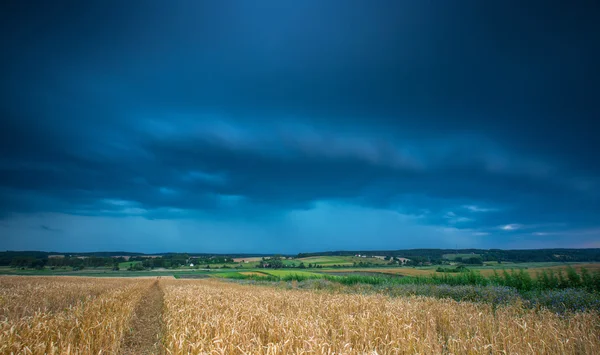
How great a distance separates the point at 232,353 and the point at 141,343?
8.53 meters

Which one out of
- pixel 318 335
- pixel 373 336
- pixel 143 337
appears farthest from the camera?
pixel 143 337

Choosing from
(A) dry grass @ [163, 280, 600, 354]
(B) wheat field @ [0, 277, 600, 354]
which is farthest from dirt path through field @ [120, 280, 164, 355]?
(A) dry grass @ [163, 280, 600, 354]

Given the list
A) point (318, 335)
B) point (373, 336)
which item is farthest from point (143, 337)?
point (373, 336)

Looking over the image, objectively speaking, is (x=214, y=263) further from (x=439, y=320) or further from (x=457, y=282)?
(x=439, y=320)

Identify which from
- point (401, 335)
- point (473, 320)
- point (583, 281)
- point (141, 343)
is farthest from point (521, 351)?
point (583, 281)

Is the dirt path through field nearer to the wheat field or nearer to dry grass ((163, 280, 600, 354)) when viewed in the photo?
the wheat field

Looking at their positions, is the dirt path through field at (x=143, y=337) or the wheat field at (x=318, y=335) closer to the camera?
the wheat field at (x=318, y=335)

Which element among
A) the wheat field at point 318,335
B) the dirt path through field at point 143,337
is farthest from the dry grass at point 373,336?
the dirt path through field at point 143,337

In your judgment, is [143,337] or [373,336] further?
[143,337]

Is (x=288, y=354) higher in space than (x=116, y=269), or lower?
higher

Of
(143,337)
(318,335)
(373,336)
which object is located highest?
(318,335)

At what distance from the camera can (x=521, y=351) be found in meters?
6.16

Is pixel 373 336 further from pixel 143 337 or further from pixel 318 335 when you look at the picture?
pixel 143 337

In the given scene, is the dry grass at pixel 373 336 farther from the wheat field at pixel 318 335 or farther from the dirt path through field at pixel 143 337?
the dirt path through field at pixel 143 337
